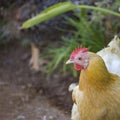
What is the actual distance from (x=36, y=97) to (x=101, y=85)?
1937 millimetres

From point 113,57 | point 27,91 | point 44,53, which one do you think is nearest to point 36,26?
point 44,53

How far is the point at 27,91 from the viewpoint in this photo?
5688 mm

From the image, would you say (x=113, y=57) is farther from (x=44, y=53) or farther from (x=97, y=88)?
(x=44, y=53)

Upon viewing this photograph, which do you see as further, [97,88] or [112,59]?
[112,59]

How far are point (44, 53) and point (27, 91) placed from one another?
59 centimetres

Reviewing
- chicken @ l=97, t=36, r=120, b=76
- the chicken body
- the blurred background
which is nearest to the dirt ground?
the blurred background

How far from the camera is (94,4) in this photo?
5.39 metres

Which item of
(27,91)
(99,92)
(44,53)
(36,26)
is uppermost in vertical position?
(36,26)

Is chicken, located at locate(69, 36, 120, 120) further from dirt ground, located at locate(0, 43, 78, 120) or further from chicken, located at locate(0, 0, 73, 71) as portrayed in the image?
chicken, located at locate(0, 0, 73, 71)

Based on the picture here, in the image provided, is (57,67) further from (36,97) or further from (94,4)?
(94,4)

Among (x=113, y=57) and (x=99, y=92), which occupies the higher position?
(x=113, y=57)

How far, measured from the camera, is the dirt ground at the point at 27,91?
5.09m

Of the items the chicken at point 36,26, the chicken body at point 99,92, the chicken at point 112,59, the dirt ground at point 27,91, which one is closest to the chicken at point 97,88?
the chicken body at point 99,92

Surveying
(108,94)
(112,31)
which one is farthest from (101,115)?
(112,31)
